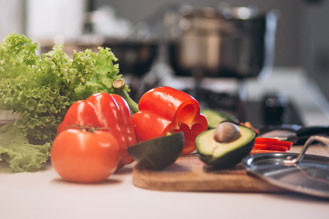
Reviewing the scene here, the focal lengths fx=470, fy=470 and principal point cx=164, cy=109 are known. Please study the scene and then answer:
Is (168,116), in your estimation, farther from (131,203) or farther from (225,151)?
(131,203)

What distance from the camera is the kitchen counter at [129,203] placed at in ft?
2.59

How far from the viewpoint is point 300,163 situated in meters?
0.98

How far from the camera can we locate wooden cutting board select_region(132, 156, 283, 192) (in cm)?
91

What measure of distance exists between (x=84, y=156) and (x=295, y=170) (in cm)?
42

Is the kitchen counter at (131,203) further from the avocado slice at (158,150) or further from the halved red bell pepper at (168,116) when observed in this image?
the halved red bell pepper at (168,116)

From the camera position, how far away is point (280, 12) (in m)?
7.05

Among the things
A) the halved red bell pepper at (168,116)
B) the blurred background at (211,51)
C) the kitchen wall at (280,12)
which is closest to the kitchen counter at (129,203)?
the halved red bell pepper at (168,116)

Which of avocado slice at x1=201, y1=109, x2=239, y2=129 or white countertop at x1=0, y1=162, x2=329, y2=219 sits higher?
avocado slice at x1=201, y1=109, x2=239, y2=129

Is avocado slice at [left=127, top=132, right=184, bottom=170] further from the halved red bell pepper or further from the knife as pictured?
the knife

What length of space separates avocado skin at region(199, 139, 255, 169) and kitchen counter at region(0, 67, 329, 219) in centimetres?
8

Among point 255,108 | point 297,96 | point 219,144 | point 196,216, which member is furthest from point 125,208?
point 297,96

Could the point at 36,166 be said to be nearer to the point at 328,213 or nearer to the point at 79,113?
the point at 79,113

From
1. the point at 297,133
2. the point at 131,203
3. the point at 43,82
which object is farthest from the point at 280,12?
the point at 131,203

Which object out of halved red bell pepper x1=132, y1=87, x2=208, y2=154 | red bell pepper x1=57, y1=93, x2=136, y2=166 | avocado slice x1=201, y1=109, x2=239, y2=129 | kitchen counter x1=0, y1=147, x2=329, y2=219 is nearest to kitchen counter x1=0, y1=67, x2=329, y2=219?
kitchen counter x1=0, y1=147, x2=329, y2=219
